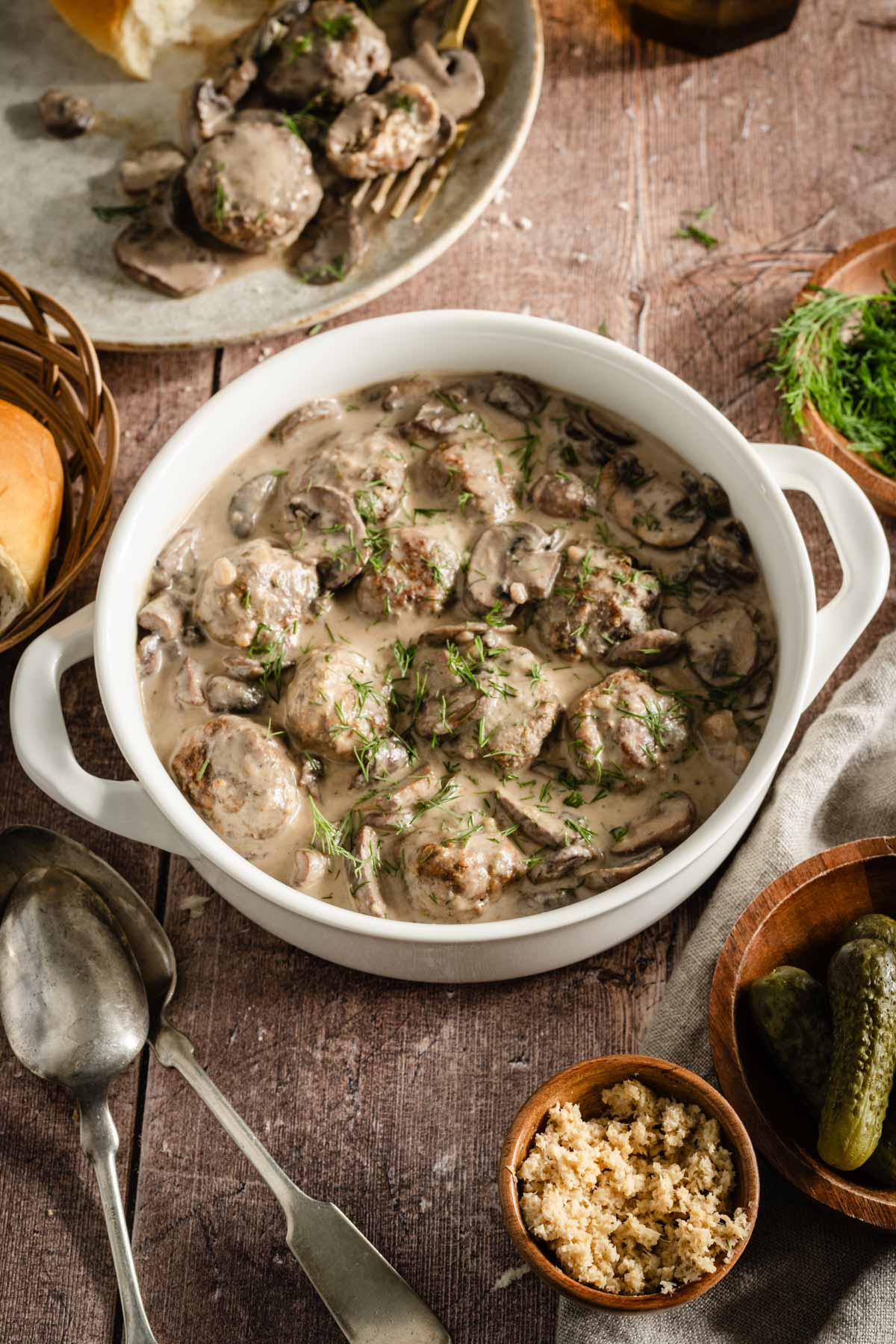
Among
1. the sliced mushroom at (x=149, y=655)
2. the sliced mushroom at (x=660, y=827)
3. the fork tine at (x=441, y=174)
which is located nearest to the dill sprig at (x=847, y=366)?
the fork tine at (x=441, y=174)

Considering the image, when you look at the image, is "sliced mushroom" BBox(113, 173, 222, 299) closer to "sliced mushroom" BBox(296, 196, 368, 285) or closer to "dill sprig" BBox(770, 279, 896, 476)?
"sliced mushroom" BBox(296, 196, 368, 285)

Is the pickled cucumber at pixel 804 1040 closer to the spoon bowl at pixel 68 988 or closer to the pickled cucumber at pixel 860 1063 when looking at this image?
the pickled cucumber at pixel 860 1063

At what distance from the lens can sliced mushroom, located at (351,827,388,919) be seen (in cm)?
251

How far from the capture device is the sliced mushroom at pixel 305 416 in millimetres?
3008

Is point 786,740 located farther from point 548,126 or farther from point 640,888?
point 548,126

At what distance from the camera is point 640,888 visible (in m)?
2.36

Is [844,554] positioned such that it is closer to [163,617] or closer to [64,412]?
[163,617]

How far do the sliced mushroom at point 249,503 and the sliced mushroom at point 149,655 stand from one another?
12.5 inches

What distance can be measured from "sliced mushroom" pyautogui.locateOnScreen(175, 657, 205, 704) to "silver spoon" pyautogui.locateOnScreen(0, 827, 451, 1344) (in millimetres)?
453

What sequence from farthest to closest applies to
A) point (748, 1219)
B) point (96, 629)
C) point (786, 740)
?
point (96, 629)
point (786, 740)
point (748, 1219)

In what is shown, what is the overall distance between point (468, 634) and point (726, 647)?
1.78 feet

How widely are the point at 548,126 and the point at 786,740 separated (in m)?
2.29

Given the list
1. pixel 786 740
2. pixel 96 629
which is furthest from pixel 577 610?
pixel 96 629

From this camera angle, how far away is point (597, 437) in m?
2.98
